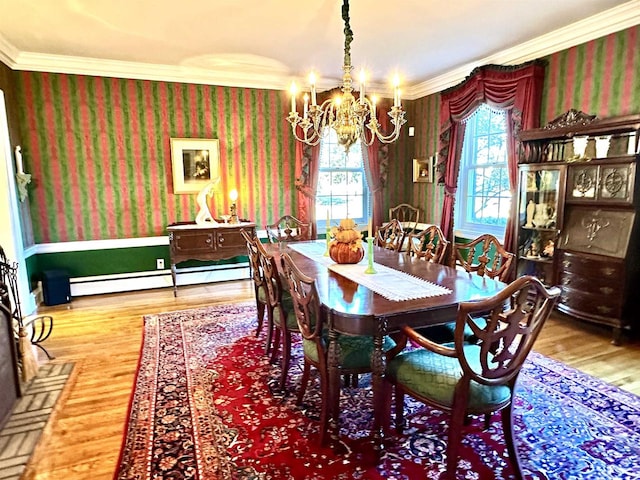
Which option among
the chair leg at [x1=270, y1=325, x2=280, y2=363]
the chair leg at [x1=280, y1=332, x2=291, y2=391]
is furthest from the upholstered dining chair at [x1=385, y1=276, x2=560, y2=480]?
the chair leg at [x1=270, y1=325, x2=280, y2=363]

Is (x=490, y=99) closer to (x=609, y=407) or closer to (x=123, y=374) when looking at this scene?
(x=609, y=407)

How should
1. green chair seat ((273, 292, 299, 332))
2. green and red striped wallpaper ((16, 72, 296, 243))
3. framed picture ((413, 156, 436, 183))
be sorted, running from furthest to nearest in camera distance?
framed picture ((413, 156, 436, 183)) → green and red striped wallpaper ((16, 72, 296, 243)) → green chair seat ((273, 292, 299, 332))

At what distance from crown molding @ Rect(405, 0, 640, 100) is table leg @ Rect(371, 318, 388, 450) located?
3.47 meters

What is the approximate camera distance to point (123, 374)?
2867 mm

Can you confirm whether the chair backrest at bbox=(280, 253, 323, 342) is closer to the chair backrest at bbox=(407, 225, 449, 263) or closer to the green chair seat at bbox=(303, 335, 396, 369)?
the green chair seat at bbox=(303, 335, 396, 369)

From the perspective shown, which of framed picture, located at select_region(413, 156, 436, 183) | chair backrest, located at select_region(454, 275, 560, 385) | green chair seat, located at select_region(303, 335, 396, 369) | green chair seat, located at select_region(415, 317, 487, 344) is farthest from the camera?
framed picture, located at select_region(413, 156, 436, 183)

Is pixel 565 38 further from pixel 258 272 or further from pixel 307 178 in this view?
pixel 258 272

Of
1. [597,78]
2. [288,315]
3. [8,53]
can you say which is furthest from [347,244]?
[8,53]

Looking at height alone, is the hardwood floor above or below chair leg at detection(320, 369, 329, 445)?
below

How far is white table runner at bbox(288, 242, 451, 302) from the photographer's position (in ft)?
6.93

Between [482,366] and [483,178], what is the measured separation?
3977mm

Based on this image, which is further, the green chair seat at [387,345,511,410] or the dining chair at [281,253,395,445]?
the dining chair at [281,253,395,445]

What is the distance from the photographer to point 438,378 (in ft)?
5.88

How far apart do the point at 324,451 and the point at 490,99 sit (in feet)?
13.5
